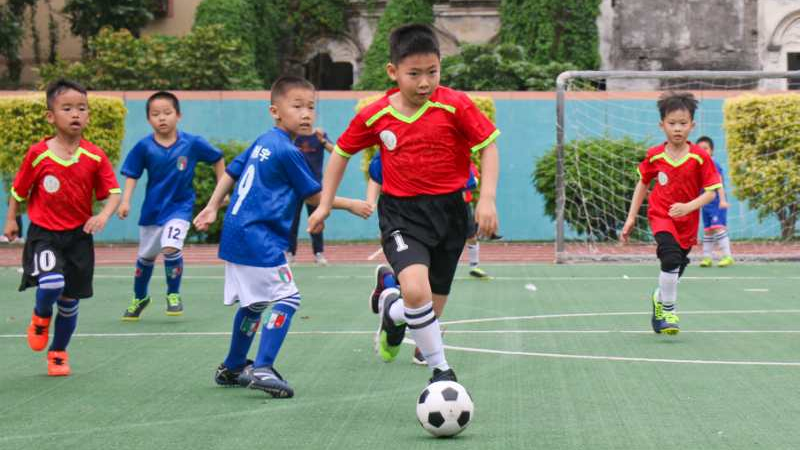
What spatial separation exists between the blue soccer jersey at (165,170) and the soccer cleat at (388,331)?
12.2ft

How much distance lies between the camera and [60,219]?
327 inches

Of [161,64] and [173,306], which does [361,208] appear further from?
[161,64]

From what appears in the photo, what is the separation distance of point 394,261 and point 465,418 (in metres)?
1.07

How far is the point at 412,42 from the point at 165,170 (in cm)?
521

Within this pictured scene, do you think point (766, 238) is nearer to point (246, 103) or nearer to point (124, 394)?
point (246, 103)

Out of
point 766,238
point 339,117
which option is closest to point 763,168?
point 766,238

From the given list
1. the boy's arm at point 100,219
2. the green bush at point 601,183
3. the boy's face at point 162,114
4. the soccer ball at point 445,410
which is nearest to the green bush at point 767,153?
the green bush at point 601,183

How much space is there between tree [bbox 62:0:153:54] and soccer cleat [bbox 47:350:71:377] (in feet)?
77.9

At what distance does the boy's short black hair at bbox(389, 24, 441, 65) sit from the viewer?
6.72 m

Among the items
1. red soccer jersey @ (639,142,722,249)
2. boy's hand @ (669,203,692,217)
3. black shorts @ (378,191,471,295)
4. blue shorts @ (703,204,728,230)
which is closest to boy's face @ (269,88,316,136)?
black shorts @ (378,191,471,295)

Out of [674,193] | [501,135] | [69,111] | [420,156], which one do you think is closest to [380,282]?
[420,156]

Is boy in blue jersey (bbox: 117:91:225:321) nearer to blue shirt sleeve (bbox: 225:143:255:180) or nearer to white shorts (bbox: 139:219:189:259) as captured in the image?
white shorts (bbox: 139:219:189:259)

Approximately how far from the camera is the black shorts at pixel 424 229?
676 centimetres

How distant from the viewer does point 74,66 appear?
2695cm
